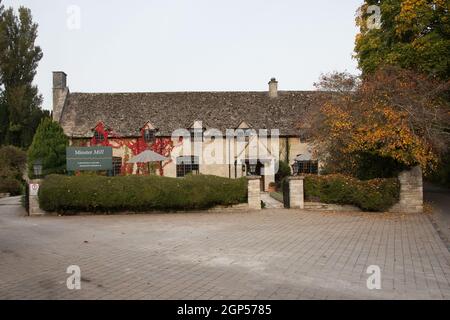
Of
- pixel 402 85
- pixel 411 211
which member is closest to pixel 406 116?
pixel 402 85

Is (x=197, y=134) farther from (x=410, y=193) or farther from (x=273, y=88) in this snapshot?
(x=410, y=193)

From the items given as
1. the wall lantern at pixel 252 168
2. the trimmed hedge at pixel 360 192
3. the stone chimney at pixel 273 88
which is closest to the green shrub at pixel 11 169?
the wall lantern at pixel 252 168

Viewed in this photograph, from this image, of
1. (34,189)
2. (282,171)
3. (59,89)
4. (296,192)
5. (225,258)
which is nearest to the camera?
(225,258)

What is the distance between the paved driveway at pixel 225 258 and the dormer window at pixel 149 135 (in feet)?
56.3

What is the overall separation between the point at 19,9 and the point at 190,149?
83.1ft

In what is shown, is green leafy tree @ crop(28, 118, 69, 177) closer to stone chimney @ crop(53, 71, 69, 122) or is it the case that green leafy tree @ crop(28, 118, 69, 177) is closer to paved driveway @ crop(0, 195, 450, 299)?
paved driveway @ crop(0, 195, 450, 299)

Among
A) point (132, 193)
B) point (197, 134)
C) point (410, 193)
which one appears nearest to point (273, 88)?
point (197, 134)

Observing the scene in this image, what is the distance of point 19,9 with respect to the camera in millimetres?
40844

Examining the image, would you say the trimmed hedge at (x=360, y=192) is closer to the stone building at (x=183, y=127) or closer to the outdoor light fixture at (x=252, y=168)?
the stone building at (x=183, y=127)

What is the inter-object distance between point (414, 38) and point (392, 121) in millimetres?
5066

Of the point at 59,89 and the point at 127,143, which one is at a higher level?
the point at 59,89

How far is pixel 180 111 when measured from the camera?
32438 mm

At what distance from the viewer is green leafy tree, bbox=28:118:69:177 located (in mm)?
22016

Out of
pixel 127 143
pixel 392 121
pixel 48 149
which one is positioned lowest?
pixel 48 149
